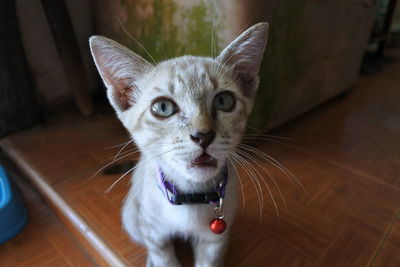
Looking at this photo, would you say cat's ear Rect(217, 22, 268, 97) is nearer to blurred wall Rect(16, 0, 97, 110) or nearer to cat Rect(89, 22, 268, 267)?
cat Rect(89, 22, 268, 267)

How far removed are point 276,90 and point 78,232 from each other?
3.58 ft

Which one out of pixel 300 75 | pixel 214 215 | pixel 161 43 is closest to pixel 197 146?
pixel 214 215

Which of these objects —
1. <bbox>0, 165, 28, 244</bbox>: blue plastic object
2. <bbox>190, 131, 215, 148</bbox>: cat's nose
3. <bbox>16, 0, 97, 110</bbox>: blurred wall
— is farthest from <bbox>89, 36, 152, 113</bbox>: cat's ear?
<bbox>16, 0, 97, 110</bbox>: blurred wall

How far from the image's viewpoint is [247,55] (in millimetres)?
784

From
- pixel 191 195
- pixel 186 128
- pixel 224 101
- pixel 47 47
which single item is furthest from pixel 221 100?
pixel 47 47

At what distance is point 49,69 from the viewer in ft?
5.71

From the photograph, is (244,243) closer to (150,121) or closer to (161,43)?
(150,121)

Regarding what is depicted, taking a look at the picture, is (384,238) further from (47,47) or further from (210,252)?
(47,47)

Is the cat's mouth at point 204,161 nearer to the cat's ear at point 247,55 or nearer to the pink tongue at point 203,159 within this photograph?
the pink tongue at point 203,159

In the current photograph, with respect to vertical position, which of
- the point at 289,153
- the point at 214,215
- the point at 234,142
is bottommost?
the point at 289,153

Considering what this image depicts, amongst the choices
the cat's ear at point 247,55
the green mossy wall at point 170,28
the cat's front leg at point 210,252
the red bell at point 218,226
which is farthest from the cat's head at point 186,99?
the green mossy wall at point 170,28

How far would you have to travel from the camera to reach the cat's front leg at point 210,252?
854 millimetres

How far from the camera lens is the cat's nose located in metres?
0.61

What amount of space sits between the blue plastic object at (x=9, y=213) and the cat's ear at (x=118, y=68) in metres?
0.66
